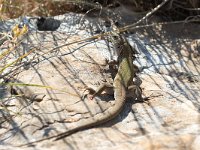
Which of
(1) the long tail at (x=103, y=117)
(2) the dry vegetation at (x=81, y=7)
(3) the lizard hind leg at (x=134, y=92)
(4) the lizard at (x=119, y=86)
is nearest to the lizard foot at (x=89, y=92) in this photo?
(4) the lizard at (x=119, y=86)

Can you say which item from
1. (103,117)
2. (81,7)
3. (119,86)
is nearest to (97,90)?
(119,86)

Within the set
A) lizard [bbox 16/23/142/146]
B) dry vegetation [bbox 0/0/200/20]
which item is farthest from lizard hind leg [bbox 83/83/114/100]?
dry vegetation [bbox 0/0/200/20]

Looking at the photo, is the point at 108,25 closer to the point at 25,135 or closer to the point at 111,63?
the point at 111,63

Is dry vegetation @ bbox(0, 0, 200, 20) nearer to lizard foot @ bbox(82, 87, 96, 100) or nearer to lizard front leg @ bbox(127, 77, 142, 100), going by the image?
lizard front leg @ bbox(127, 77, 142, 100)

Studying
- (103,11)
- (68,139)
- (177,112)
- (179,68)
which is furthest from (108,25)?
(68,139)

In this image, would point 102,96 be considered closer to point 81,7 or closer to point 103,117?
point 103,117

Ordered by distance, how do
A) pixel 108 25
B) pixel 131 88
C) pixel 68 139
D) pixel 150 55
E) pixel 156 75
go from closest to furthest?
pixel 68 139
pixel 131 88
pixel 156 75
pixel 150 55
pixel 108 25
